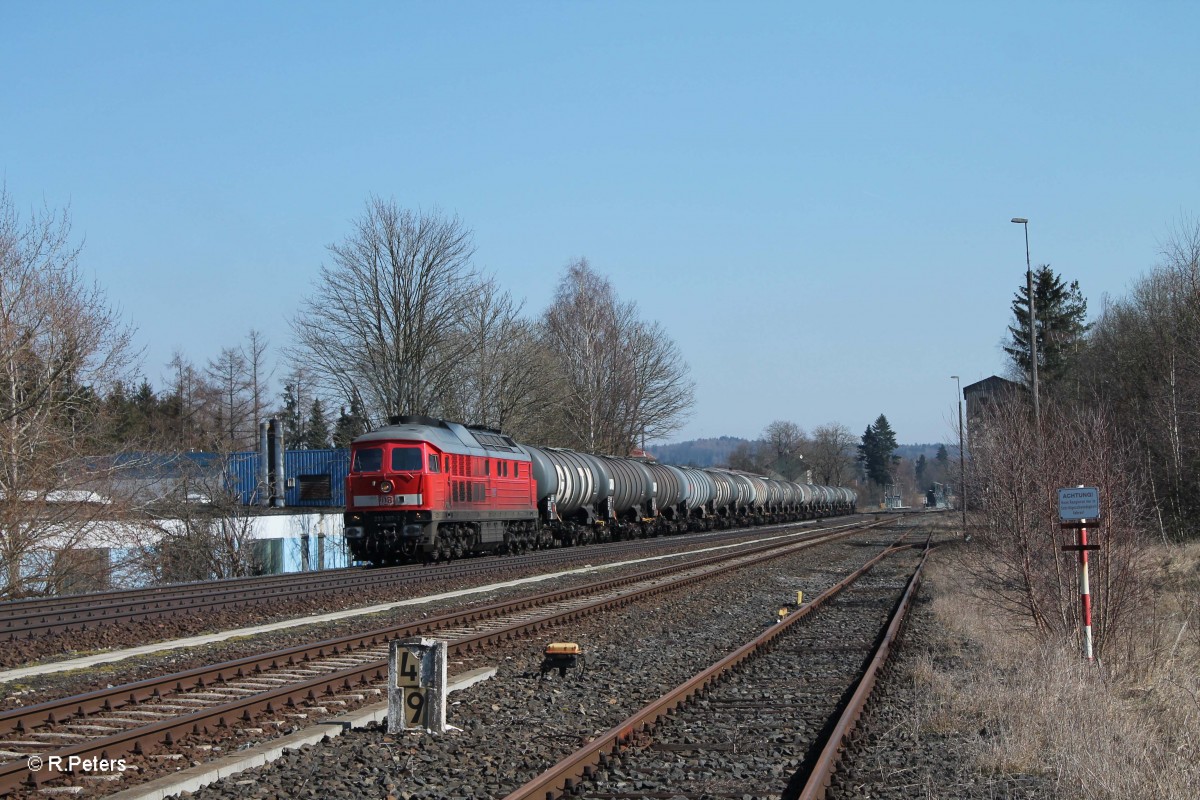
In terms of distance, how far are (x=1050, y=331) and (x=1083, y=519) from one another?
5050cm

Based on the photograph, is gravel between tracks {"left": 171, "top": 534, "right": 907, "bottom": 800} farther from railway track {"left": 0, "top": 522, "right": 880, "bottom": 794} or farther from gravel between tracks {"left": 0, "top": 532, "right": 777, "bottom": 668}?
gravel between tracks {"left": 0, "top": 532, "right": 777, "bottom": 668}

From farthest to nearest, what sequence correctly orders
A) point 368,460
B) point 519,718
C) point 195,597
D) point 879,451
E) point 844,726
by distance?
point 879,451
point 368,460
point 195,597
point 519,718
point 844,726

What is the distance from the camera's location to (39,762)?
691cm

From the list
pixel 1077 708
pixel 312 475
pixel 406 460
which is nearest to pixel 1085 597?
pixel 1077 708

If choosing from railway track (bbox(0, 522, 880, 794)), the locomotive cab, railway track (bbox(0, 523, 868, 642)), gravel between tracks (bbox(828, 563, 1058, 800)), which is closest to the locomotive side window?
the locomotive cab

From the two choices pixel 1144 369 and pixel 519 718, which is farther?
pixel 1144 369

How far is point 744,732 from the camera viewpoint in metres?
8.52

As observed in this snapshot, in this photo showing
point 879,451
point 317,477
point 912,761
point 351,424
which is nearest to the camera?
point 912,761

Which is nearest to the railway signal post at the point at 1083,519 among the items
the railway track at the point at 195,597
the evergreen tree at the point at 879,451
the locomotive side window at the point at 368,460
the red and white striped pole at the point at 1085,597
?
the red and white striped pole at the point at 1085,597

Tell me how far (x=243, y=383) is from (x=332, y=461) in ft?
99.1

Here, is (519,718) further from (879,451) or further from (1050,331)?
(879,451)

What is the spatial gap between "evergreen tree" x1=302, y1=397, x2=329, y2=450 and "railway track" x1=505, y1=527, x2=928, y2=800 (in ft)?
255

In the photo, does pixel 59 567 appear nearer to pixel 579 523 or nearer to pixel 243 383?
pixel 579 523

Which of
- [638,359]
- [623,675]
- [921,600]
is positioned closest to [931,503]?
[638,359]
